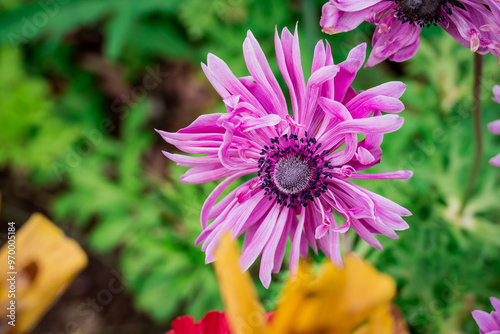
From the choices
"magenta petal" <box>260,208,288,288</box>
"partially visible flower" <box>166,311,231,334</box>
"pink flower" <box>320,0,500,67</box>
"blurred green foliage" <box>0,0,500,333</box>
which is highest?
"pink flower" <box>320,0,500,67</box>

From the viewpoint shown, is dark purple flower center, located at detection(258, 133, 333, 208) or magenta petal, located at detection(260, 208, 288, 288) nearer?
magenta petal, located at detection(260, 208, 288, 288)

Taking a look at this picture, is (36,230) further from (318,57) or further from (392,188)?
(392,188)

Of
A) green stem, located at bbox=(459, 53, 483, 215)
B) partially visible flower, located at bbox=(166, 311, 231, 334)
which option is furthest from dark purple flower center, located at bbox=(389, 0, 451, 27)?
partially visible flower, located at bbox=(166, 311, 231, 334)

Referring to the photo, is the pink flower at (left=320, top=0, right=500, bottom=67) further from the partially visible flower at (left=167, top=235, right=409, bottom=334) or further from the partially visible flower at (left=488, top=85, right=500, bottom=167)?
the partially visible flower at (left=167, top=235, right=409, bottom=334)

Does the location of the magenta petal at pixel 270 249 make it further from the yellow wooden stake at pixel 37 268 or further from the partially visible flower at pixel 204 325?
the yellow wooden stake at pixel 37 268

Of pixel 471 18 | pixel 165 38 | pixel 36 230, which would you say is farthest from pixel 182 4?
pixel 471 18

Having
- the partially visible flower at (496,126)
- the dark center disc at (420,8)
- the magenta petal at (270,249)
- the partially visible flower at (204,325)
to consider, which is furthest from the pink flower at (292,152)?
the partially visible flower at (496,126)

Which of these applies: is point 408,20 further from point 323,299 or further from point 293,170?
point 323,299

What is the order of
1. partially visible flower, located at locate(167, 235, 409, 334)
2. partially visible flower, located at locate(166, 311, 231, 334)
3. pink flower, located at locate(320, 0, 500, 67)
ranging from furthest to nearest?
pink flower, located at locate(320, 0, 500, 67) < partially visible flower, located at locate(166, 311, 231, 334) < partially visible flower, located at locate(167, 235, 409, 334)
